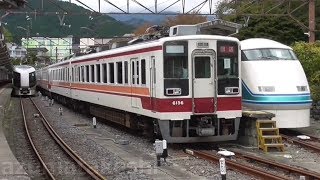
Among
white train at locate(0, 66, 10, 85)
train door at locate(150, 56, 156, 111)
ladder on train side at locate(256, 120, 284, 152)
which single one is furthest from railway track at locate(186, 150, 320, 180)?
white train at locate(0, 66, 10, 85)

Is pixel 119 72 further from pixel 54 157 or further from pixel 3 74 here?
pixel 3 74

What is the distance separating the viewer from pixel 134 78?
15633 millimetres

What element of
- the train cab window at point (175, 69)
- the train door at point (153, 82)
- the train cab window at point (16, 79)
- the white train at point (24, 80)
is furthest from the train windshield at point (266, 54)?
the train cab window at point (16, 79)

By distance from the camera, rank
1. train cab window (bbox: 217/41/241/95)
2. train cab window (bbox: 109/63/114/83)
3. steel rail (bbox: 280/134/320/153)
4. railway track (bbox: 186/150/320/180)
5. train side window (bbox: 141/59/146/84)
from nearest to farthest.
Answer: railway track (bbox: 186/150/320/180) → steel rail (bbox: 280/134/320/153) → train cab window (bbox: 217/41/241/95) → train side window (bbox: 141/59/146/84) → train cab window (bbox: 109/63/114/83)

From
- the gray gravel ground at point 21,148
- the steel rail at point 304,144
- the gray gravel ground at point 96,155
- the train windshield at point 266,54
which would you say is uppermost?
the train windshield at point 266,54

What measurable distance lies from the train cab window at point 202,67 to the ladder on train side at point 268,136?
5.78 ft

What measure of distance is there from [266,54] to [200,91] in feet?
13.3

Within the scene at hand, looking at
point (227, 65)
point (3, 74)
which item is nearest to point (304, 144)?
point (227, 65)

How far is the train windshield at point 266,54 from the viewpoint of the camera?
16.7 m

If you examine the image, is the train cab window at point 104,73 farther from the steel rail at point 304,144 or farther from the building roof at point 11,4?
the steel rail at point 304,144

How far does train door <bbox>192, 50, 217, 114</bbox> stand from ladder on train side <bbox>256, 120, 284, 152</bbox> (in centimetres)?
125

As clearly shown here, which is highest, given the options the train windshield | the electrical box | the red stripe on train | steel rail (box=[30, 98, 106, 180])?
the train windshield

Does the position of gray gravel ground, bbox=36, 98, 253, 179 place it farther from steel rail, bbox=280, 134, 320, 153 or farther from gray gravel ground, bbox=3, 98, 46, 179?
steel rail, bbox=280, 134, 320, 153

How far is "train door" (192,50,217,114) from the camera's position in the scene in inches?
533
